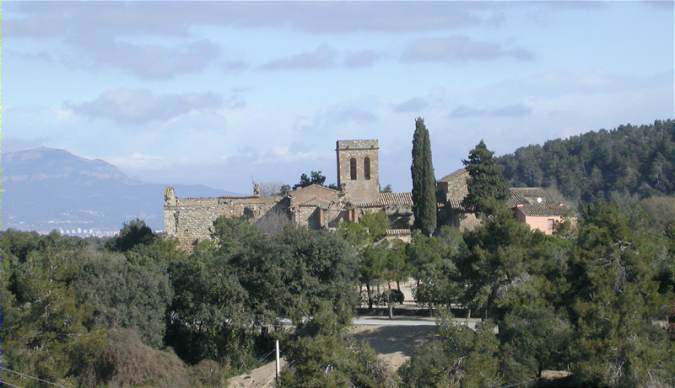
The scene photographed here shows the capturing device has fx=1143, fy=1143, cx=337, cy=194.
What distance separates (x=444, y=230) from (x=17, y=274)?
19.9 meters

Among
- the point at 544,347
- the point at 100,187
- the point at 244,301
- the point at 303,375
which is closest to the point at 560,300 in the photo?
the point at 544,347

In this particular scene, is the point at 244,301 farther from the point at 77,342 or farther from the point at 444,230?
the point at 444,230

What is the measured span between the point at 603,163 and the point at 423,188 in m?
42.3

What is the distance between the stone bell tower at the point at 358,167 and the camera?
59.8 m

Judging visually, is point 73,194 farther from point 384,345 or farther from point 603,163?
point 384,345

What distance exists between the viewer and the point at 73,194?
136 metres

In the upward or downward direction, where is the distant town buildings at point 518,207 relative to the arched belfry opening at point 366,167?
downward

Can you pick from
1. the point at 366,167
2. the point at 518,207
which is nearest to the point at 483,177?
the point at 518,207

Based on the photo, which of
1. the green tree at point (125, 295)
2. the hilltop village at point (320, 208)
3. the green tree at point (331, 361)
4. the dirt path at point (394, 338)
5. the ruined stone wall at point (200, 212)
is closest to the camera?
the green tree at point (331, 361)

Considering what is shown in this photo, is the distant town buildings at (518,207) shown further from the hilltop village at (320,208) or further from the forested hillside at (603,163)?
the forested hillside at (603,163)

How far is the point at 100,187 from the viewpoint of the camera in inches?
5846

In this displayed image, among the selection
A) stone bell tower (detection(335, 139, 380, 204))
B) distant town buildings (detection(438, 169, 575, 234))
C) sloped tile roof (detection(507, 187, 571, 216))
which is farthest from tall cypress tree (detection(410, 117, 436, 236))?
stone bell tower (detection(335, 139, 380, 204))

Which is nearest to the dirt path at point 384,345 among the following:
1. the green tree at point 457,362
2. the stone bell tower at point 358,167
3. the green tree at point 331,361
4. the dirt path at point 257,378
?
the dirt path at point 257,378

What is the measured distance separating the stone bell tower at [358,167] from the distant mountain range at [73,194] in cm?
4458
